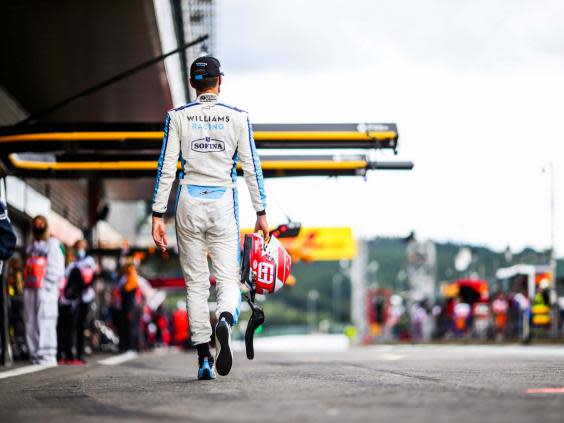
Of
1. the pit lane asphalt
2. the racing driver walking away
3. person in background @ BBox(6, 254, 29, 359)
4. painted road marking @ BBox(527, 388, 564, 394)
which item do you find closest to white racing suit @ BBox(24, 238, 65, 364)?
person in background @ BBox(6, 254, 29, 359)

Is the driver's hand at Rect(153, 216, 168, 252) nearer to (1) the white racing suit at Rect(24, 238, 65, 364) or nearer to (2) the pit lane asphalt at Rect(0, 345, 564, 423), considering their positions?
(2) the pit lane asphalt at Rect(0, 345, 564, 423)

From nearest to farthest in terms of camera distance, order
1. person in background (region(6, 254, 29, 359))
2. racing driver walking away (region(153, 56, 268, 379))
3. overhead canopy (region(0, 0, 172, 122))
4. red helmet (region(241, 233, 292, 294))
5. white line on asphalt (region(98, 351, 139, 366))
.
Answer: racing driver walking away (region(153, 56, 268, 379)) < red helmet (region(241, 233, 292, 294)) < white line on asphalt (region(98, 351, 139, 366)) < person in background (region(6, 254, 29, 359)) < overhead canopy (region(0, 0, 172, 122))

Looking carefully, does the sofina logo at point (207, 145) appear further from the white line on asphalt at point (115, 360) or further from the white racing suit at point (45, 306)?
the white line on asphalt at point (115, 360)

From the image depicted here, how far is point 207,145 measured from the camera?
24.6 ft

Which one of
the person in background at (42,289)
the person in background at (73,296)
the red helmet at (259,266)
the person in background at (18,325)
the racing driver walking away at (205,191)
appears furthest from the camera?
the person in background at (18,325)

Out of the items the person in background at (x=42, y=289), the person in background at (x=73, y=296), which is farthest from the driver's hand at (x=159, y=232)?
the person in background at (x=73, y=296)

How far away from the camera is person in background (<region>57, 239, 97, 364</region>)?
44.1 feet

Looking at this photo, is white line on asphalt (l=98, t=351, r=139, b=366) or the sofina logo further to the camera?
white line on asphalt (l=98, t=351, r=139, b=366)

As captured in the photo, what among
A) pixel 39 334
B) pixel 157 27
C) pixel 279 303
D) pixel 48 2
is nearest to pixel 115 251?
pixel 157 27

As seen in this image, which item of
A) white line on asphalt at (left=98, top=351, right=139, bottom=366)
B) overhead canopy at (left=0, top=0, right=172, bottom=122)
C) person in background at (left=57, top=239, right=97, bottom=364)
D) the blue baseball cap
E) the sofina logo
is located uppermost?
overhead canopy at (left=0, top=0, right=172, bottom=122)

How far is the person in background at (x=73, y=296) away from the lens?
13430 mm

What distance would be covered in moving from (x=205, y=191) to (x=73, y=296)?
6.47m

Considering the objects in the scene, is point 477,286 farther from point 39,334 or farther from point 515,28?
point 39,334

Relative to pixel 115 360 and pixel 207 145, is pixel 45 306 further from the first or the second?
pixel 207 145
